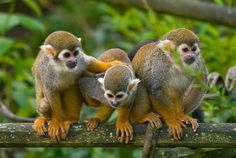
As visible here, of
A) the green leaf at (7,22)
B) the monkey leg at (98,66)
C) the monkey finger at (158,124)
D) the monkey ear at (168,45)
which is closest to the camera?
the monkey finger at (158,124)

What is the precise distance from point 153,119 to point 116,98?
10.7 inches

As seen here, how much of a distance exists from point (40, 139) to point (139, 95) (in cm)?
72

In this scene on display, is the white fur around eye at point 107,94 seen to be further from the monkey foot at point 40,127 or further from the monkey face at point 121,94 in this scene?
the monkey foot at point 40,127

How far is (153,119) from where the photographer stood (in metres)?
4.58

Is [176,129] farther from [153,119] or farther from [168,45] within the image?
[168,45]

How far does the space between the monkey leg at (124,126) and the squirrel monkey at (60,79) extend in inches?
12.7

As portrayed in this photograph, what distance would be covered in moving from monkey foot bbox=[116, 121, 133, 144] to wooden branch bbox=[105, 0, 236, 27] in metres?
2.35

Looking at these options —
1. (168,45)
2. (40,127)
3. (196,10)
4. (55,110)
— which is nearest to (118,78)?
(168,45)

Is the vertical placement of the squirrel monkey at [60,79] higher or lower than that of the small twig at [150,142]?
higher

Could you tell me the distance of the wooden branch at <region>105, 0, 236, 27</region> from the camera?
21.7ft

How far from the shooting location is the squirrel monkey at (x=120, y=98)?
Result: 4514 millimetres

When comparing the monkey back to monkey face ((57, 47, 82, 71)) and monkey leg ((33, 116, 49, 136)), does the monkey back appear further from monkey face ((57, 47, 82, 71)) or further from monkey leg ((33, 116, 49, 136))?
monkey leg ((33, 116, 49, 136))

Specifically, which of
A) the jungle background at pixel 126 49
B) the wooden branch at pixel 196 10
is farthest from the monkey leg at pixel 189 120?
the wooden branch at pixel 196 10

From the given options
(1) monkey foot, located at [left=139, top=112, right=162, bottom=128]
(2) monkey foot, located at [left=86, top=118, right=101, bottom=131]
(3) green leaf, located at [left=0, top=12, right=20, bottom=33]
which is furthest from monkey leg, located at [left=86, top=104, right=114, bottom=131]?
(3) green leaf, located at [left=0, top=12, right=20, bottom=33]
